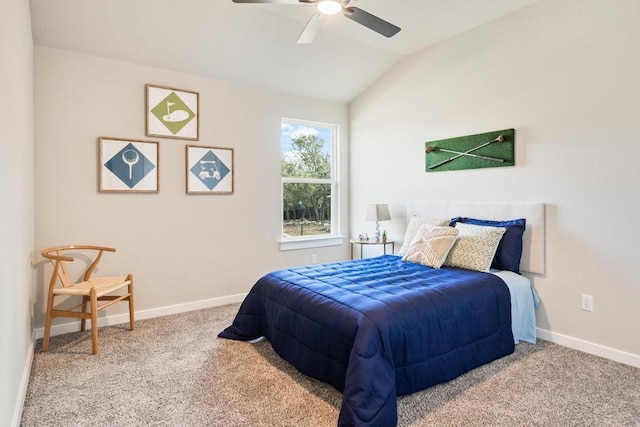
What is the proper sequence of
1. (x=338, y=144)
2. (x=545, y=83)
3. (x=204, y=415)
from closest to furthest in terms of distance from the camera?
1. (x=204, y=415)
2. (x=545, y=83)
3. (x=338, y=144)

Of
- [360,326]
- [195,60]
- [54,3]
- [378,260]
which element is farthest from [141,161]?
[360,326]

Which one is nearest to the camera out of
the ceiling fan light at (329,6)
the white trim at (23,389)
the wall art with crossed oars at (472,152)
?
the white trim at (23,389)

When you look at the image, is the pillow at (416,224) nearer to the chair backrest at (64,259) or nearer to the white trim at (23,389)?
the chair backrest at (64,259)

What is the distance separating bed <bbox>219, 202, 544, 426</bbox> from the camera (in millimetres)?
1864

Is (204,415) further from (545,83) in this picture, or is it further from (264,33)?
(545,83)

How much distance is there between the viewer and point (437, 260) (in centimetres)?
306

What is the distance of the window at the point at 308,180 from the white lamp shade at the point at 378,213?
0.83 m

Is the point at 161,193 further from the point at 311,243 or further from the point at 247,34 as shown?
the point at 311,243

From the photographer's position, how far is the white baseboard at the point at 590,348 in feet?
8.37

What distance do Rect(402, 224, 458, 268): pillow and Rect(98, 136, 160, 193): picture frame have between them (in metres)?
2.56

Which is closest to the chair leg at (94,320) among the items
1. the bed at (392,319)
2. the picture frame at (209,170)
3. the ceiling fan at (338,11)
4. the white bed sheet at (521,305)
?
the bed at (392,319)

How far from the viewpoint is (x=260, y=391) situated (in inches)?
86.0

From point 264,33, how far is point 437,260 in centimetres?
265

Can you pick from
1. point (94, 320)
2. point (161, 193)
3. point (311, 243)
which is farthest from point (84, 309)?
point (311, 243)
